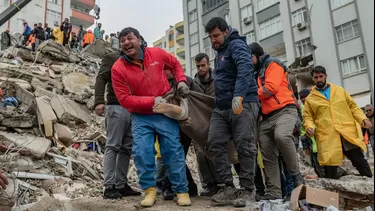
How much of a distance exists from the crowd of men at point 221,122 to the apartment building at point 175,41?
45.3m

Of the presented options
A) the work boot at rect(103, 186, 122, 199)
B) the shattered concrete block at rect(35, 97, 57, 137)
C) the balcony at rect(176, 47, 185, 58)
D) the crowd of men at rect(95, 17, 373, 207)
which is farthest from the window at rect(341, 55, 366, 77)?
the balcony at rect(176, 47, 185, 58)

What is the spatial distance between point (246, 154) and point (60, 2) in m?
42.9

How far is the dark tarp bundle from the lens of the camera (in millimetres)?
3632

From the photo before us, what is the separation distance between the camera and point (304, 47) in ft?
73.6

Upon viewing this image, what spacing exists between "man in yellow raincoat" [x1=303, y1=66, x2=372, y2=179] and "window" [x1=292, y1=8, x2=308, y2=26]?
20.1m

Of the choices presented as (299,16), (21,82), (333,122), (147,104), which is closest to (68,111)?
(21,82)

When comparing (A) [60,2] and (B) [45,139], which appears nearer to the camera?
(B) [45,139]

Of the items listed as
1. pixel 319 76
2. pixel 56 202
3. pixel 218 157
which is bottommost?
pixel 56 202

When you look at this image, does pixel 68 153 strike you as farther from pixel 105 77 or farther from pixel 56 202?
pixel 105 77

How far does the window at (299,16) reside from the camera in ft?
74.4

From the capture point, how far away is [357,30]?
65.4 feet

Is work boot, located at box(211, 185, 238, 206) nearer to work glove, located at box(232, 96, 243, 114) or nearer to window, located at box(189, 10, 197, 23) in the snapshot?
work glove, located at box(232, 96, 243, 114)

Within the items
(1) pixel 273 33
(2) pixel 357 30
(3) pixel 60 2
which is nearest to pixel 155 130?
(2) pixel 357 30

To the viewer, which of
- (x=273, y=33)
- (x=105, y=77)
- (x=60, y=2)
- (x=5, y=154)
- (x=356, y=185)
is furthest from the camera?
(x=60, y=2)
